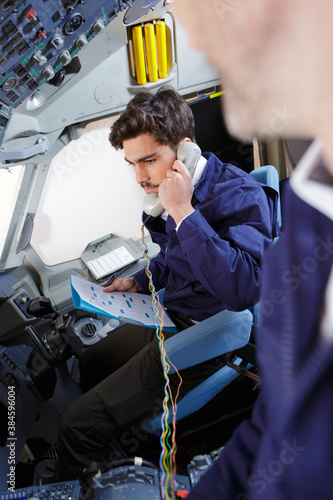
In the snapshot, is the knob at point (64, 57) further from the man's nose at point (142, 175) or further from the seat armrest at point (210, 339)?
the seat armrest at point (210, 339)

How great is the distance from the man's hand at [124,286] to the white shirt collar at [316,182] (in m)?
1.55

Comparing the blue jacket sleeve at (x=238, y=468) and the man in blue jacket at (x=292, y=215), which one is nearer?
the man in blue jacket at (x=292, y=215)

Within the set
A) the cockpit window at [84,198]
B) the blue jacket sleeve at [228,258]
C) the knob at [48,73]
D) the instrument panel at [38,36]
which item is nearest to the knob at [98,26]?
the instrument panel at [38,36]

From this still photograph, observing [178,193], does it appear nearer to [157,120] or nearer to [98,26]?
[157,120]

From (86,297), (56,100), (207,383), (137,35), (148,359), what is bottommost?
(207,383)

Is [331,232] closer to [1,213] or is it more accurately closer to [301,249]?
[301,249]

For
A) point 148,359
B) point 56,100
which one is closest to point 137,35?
point 56,100

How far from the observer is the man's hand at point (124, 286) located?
6.82 ft

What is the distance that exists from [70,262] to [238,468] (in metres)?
2.48

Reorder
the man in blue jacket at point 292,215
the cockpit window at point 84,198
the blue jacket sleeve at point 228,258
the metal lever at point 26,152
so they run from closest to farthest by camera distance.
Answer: the man in blue jacket at point 292,215 → the blue jacket sleeve at point 228,258 → the metal lever at point 26,152 → the cockpit window at point 84,198

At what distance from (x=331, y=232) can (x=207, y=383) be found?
4.25 ft

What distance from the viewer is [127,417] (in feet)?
5.79

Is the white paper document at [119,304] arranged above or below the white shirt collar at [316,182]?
below

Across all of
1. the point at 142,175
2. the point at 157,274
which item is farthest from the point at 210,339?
the point at 142,175
